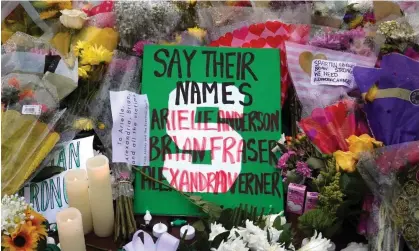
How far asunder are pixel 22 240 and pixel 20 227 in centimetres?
3

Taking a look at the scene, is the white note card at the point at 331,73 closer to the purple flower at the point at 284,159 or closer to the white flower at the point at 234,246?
the purple flower at the point at 284,159

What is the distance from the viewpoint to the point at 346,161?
1397 mm

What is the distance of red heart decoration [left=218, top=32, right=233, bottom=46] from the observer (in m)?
1.84

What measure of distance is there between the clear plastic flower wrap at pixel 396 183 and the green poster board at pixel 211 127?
1.03ft

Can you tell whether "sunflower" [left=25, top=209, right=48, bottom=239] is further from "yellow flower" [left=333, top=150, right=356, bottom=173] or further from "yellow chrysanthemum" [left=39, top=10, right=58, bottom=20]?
"yellow chrysanthemum" [left=39, top=10, right=58, bottom=20]

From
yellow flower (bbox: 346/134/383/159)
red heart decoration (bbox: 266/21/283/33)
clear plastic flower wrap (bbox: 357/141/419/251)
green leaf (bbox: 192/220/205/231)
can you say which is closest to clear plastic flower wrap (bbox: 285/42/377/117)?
red heart decoration (bbox: 266/21/283/33)

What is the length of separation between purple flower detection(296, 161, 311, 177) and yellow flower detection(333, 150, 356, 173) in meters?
0.10

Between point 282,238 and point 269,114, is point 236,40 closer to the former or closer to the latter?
point 269,114

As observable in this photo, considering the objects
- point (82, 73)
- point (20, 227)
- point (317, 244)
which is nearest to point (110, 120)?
point (82, 73)

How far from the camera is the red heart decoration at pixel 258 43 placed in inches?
71.8

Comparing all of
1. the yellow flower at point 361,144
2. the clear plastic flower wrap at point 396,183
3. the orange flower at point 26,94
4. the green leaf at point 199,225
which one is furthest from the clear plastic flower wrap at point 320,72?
the orange flower at point 26,94

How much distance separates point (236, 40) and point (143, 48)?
32cm

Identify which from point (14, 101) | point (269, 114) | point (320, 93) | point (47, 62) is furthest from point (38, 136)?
point (320, 93)

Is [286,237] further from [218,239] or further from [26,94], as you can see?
[26,94]
